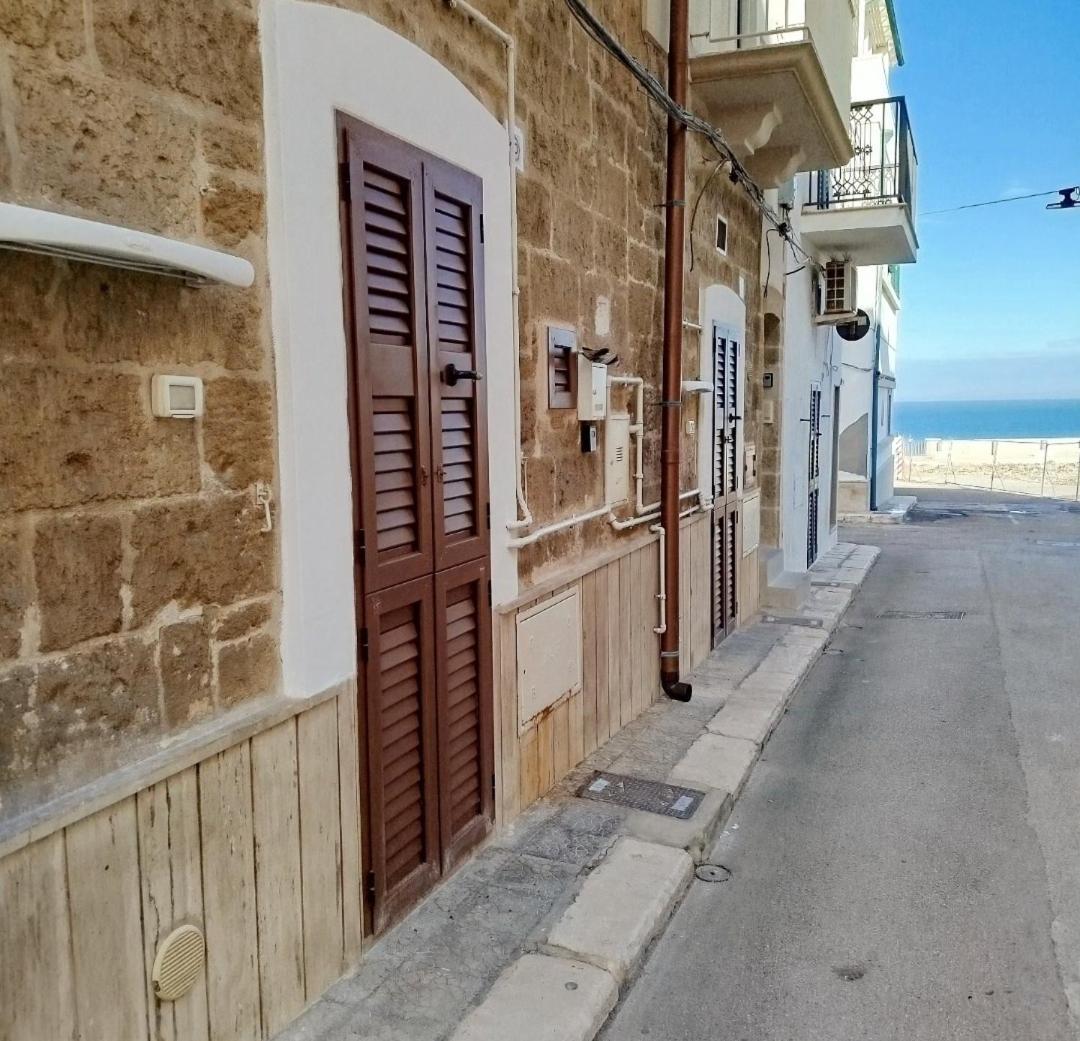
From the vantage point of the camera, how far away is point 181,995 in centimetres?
246

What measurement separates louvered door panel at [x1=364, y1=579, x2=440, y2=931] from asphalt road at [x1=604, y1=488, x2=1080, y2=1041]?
0.91 meters

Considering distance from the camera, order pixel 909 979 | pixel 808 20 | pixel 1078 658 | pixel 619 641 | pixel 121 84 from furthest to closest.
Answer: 1. pixel 1078 658
2. pixel 808 20
3. pixel 619 641
4. pixel 909 979
5. pixel 121 84

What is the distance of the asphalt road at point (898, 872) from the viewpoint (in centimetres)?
333

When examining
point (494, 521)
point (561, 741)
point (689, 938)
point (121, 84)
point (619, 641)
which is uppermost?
point (121, 84)

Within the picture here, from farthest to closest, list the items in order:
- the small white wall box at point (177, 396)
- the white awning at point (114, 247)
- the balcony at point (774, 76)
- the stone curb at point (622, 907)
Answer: the balcony at point (774, 76) < the stone curb at point (622, 907) < the small white wall box at point (177, 396) < the white awning at point (114, 247)

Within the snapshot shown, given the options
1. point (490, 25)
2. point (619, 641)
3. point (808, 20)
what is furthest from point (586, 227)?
point (808, 20)

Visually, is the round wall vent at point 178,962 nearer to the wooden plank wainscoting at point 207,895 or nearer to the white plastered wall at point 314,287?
the wooden plank wainscoting at point 207,895

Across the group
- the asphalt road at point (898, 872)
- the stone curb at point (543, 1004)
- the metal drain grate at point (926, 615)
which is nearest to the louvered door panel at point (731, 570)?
the asphalt road at point (898, 872)

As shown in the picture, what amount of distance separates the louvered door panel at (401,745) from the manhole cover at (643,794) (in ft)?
4.25

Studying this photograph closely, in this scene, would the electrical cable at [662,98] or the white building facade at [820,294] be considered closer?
the electrical cable at [662,98]

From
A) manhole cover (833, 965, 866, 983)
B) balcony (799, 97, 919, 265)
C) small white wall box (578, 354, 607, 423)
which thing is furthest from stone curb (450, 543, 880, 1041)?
balcony (799, 97, 919, 265)

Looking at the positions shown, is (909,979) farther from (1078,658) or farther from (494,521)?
(1078,658)

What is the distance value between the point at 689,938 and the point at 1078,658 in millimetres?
5926

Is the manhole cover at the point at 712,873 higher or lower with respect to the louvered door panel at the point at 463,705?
lower
